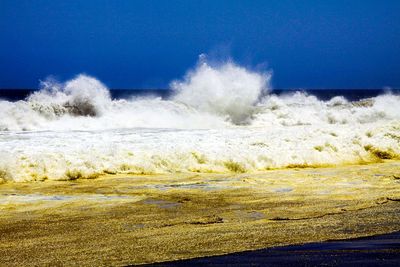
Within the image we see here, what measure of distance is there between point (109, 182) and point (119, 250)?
15.4 ft

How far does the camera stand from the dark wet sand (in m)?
4.82

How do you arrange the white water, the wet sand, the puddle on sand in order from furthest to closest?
the white water
the puddle on sand
the wet sand

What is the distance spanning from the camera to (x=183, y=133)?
1585 cm

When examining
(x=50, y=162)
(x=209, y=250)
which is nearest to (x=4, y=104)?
(x=50, y=162)

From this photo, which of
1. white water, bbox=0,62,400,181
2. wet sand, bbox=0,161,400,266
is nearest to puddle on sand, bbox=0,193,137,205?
wet sand, bbox=0,161,400,266

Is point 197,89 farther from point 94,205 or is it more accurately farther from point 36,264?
point 36,264

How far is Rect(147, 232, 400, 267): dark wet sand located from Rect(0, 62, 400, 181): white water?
19.6ft

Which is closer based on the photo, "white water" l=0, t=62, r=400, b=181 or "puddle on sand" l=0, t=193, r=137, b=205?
"puddle on sand" l=0, t=193, r=137, b=205

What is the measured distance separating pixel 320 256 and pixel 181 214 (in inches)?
99.0

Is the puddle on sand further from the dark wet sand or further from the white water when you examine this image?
the dark wet sand

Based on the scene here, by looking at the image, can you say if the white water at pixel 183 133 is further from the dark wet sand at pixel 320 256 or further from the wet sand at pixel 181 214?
the dark wet sand at pixel 320 256

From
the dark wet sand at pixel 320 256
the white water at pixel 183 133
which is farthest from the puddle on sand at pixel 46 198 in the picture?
the dark wet sand at pixel 320 256

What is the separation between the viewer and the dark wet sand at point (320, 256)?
482 cm

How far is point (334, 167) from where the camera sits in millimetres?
12461
